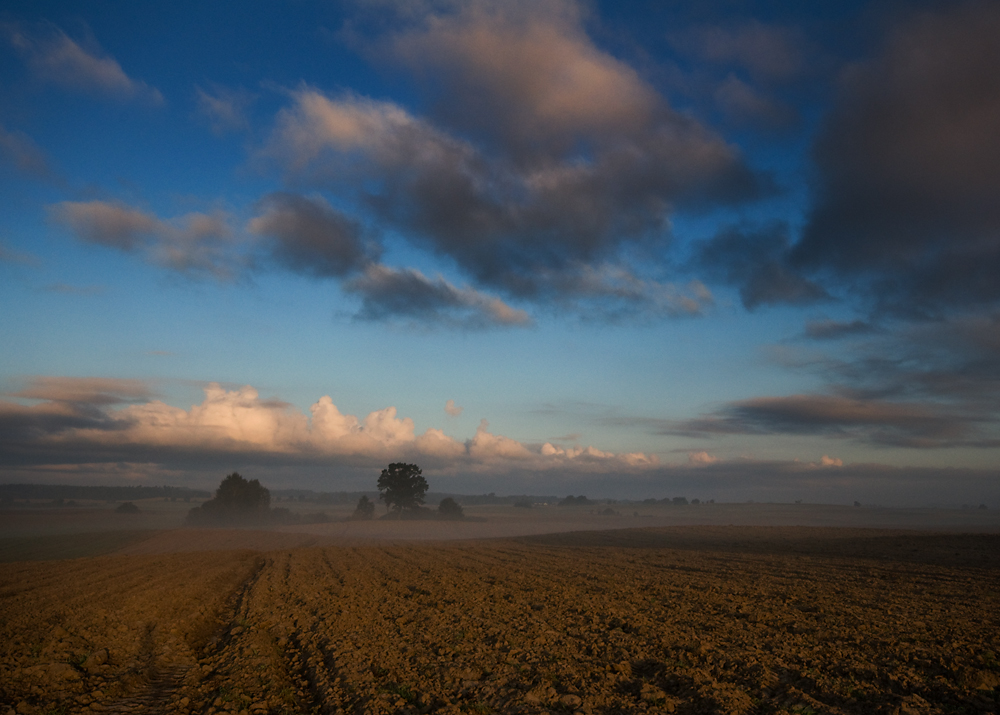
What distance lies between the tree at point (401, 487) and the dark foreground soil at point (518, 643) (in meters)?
73.0

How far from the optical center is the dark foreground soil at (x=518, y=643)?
7648 millimetres

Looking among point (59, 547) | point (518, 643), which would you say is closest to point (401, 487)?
point (59, 547)

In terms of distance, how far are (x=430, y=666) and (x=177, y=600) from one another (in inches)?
442

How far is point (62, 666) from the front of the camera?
9562mm

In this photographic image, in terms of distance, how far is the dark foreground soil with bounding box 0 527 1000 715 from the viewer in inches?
301

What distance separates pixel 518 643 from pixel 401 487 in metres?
85.8

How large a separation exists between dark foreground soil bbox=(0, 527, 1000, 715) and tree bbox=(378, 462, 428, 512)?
239ft

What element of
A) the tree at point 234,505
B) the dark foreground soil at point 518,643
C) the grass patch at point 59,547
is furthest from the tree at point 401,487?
the dark foreground soil at point 518,643

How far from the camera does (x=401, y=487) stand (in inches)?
3654

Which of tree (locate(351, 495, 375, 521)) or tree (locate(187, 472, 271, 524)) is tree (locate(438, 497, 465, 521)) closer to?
tree (locate(351, 495, 375, 521))

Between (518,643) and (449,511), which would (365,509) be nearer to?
(449,511)

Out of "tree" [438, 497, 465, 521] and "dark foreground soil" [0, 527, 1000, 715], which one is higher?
"dark foreground soil" [0, 527, 1000, 715]

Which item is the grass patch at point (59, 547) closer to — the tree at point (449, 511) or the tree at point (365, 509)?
the tree at point (365, 509)

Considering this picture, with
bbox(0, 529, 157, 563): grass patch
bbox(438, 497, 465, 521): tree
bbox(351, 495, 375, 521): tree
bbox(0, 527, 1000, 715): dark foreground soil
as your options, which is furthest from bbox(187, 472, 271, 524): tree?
bbox(0, 527, 1000, 715): dark foreground soil
